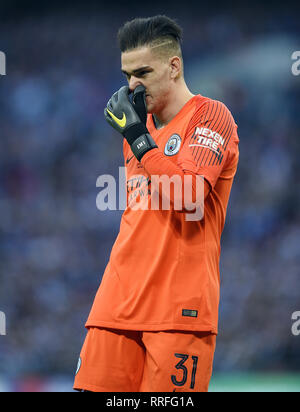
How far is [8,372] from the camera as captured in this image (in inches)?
183

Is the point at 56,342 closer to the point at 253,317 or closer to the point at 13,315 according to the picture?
the point at 13,315

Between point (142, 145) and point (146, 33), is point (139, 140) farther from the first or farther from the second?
point (146, 33)

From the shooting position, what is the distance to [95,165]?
17.4 feet

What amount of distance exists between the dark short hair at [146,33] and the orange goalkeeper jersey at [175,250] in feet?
1.02

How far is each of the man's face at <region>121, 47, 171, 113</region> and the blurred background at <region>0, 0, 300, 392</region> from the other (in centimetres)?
293

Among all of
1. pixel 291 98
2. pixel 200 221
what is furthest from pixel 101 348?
pixel 291 98

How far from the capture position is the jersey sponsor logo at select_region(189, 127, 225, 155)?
2.05 meters

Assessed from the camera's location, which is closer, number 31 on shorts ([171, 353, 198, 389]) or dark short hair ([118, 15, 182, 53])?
number 31 on shorts ([171, 353, 198, 389])

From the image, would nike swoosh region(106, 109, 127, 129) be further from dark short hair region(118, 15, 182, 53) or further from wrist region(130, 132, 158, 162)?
dark short hair region(118, 15, 182, 53)

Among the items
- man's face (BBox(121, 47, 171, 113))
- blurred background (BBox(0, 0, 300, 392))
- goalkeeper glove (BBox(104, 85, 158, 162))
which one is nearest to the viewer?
goalkeeper glove (BBox(104, 85, 158, 162))

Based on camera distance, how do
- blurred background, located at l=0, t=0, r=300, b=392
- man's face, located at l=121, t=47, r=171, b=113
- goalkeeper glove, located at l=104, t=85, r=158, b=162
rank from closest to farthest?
goalkeeper glove, located at l=104, t=85, r=158, b=162
man's face, located at l=121, t=47, r=171, b=113
blurred background, located at l=0, t=0, r=300, b=392

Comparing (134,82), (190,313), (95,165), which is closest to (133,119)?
(134,82)

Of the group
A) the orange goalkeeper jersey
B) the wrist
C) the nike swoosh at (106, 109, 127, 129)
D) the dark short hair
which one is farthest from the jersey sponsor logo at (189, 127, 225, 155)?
the dark short hair
